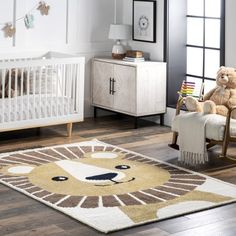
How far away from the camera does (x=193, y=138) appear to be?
5469 millimetres

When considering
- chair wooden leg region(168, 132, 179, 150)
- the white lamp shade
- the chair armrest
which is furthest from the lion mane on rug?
the white lamp shade

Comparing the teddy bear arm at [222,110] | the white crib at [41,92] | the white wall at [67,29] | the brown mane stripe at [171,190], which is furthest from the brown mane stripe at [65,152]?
the white wall at [67,29]

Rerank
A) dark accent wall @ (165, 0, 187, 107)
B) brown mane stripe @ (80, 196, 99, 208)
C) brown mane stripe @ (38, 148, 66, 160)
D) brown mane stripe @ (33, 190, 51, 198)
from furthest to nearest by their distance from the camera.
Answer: dark accent wall @ (165, 0, 187, 107) < brown mane stripe @ (38, 148, 66, 160) < brown mane stripe @ (33, 190, 51, 198) < brown mane stripe @ (80, 196, 99, 208)

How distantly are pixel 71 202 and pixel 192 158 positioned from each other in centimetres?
137

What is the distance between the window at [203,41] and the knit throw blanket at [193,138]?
1.33 metres

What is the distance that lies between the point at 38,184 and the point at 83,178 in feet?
1.15

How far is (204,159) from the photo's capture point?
5434 millimetres

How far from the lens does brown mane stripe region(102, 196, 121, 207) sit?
4.46 meters

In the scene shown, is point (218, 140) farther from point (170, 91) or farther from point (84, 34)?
point (84, 34)

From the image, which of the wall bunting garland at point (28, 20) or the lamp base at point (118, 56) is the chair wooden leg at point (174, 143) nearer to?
the lamp base at point (118, 56)

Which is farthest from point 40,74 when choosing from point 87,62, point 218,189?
point 218,189

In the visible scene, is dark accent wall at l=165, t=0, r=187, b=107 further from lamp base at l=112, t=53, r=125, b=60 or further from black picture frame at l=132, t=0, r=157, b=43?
lamp base at l=112, t=53, r=125, b=60

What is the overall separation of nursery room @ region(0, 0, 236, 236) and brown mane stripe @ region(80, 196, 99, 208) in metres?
0.01

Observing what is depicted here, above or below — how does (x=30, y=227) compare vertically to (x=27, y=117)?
below
